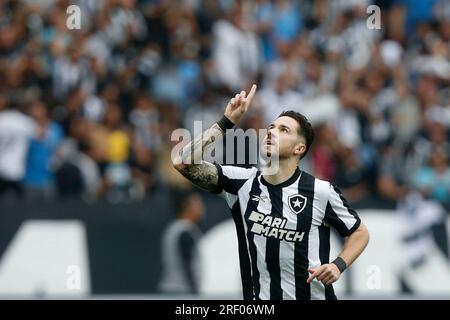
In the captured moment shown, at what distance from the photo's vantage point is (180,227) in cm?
1435

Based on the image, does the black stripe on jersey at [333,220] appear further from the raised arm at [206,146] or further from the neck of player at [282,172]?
the raised arm at [206,146]

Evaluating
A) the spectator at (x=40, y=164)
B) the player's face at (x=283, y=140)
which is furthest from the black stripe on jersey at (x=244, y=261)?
the spectator at (x=40, y=164)

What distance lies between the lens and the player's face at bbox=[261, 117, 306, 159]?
8461mm

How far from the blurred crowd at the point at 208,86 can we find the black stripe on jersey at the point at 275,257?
6.30 metres

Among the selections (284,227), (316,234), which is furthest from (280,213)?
(316,234)

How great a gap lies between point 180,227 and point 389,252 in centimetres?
268

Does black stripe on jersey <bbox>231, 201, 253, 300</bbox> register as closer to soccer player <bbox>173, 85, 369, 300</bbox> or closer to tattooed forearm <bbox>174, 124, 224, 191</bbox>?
soccer player <bbox>173, 85, 369, 300</bbox>

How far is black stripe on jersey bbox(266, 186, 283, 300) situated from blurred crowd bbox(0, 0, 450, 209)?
6300 millimetres

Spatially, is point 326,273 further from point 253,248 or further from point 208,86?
point 208,86

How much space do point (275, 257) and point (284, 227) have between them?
0.23 meters

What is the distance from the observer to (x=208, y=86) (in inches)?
658

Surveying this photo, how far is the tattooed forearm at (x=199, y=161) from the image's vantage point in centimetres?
836
